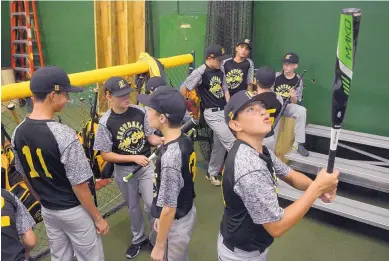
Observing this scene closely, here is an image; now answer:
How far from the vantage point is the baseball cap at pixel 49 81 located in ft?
6.88

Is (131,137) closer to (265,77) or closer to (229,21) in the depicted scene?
(265,77)

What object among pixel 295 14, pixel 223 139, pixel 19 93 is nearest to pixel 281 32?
pixel 295 14

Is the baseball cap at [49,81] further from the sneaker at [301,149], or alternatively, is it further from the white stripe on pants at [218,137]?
the sneaker at [301,149]

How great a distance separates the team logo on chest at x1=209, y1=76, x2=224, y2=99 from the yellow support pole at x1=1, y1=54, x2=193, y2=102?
1.79 feet

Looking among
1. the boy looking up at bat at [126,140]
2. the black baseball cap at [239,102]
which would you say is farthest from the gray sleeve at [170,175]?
the boy looking up at bat at [126,140]

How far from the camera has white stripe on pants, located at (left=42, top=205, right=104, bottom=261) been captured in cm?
237

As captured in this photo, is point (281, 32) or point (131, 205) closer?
point (131, 205)

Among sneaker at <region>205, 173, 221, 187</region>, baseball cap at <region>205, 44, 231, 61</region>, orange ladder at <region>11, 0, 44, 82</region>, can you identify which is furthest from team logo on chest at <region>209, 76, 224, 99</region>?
orange ladder at <region>11, 0, 44, 82</region>

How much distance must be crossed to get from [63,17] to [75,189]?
691cm

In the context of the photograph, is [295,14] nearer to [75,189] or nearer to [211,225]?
[211,225]

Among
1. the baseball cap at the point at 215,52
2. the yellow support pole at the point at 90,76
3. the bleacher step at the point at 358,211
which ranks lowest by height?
the bleacher step at the point at 358,211

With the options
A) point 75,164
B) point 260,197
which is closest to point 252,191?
point 260,197

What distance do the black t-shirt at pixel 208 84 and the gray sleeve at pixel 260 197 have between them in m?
2.85

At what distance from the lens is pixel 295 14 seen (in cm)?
496
